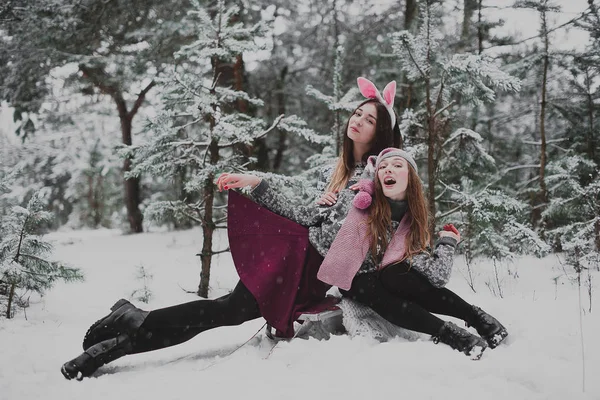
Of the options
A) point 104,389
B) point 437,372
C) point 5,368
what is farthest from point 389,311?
point 5,368

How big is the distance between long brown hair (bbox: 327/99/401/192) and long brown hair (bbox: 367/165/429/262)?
1.35 feet

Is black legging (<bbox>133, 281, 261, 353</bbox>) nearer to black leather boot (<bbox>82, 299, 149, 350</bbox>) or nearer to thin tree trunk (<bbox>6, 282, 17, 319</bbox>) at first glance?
black leather boot (<bbox>82, 299, 149, 350</bbox>)

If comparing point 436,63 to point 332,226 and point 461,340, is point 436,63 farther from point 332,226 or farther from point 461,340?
point 461,340

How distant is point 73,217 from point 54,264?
21887 mm

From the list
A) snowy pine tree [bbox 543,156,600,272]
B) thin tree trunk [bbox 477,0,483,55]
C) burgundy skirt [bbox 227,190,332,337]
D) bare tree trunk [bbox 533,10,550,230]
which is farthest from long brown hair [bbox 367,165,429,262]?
thin tree trunk [bbox 477,0,483,55]

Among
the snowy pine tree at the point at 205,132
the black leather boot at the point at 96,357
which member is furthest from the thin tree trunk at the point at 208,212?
the black leather boot at the point at 96,357

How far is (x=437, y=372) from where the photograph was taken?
2047 millimetres

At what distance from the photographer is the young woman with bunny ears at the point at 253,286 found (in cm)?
243

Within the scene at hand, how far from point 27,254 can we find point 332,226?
2.70m

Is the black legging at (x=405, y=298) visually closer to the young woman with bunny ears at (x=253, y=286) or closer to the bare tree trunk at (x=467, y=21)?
the young woman with bunny ears at (x=253, y=286)

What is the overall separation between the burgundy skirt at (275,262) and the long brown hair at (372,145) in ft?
1.92

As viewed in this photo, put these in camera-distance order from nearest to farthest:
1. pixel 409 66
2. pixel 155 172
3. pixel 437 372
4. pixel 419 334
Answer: pixel 437 372, pixel 419 334, pixel 155 172, pixel 409 66

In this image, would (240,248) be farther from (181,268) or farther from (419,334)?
(181,268)

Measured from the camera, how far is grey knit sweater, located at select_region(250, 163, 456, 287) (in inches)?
101
